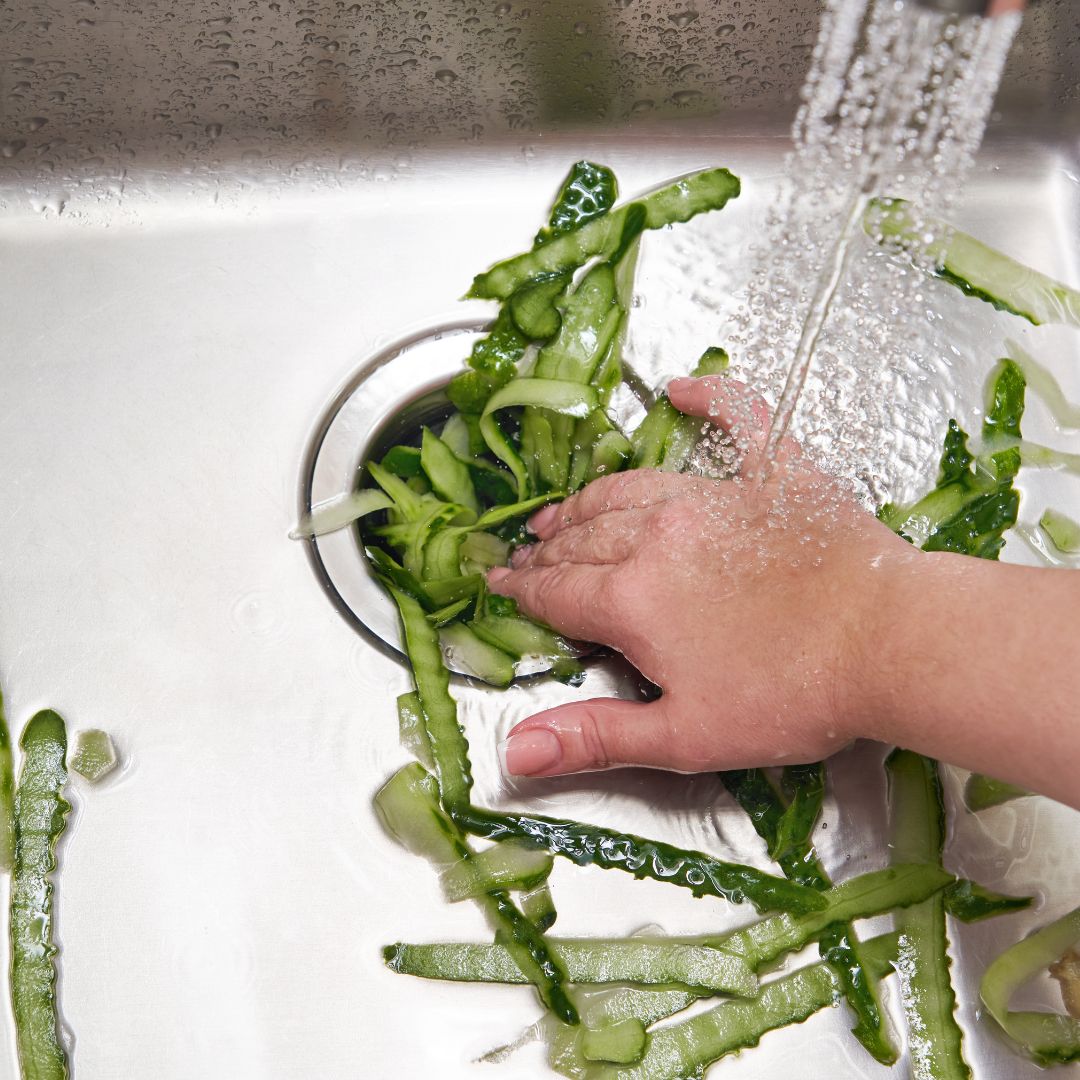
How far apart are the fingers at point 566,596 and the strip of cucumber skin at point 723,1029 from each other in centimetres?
32

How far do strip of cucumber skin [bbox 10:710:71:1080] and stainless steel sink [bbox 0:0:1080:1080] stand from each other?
0.06 ft

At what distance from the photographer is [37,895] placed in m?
0.91

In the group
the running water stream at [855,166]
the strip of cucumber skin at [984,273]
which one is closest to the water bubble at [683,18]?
the running water stream at [855,166]

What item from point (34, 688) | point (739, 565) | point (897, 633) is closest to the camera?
point (897, 633)

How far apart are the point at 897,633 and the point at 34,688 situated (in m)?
0.75

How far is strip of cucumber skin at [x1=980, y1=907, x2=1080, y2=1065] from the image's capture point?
89 centimetres

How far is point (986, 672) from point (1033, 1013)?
380 millimetres

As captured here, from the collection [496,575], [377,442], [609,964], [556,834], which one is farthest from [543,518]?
[609,964]

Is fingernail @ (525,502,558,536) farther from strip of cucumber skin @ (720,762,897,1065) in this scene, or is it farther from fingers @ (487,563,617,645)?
strip of cucumber skin @ (720,762,897,1065)

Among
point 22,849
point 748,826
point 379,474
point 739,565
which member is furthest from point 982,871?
point 22,849

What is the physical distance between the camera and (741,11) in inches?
42.9

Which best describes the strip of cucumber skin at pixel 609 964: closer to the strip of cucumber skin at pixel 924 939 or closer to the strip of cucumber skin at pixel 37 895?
the strip of cucumber skin at pixel 924 939

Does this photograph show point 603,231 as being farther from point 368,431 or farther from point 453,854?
point 453,854

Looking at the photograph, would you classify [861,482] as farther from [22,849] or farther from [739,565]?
[22,849]
